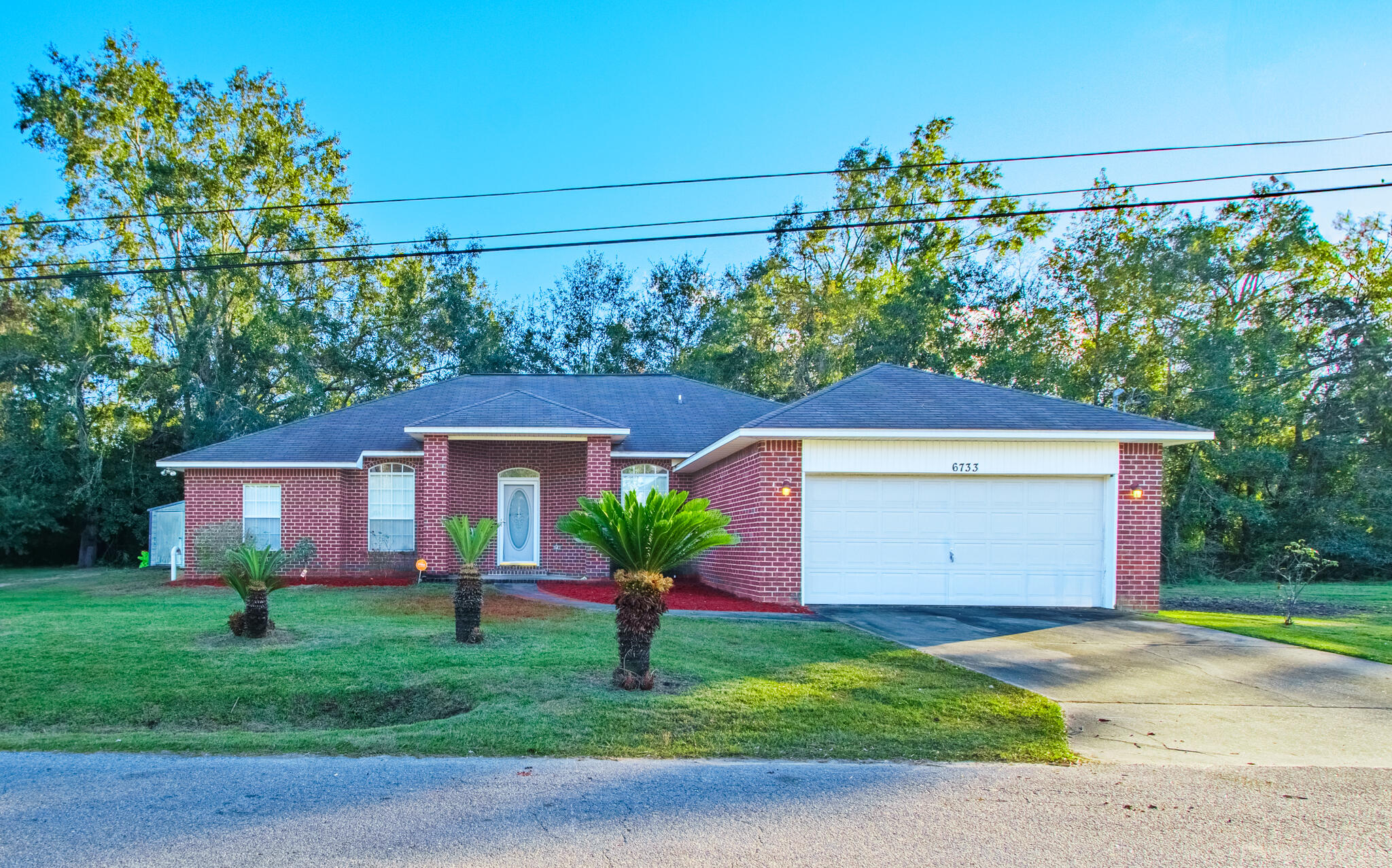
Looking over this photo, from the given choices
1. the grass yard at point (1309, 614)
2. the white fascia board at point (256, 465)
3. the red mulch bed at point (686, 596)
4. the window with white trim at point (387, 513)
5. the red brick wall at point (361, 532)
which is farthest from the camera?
the window with white trim at point (387, 513)

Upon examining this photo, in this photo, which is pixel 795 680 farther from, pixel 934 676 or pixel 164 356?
pixel 164 356

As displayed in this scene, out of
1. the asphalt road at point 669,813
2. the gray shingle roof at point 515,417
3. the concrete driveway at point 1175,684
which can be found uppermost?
the gray shingle roof at point 515,417

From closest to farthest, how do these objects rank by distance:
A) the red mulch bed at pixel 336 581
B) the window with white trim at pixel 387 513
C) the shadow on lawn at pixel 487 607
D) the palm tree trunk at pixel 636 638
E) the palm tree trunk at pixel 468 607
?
the palm tree trunk at pixel 636 638, the palm tree trunk at pixel 468 607, the shadow on lawn at pixel 487 607, the red mulch bed at pixel 336 581, the window with white trim at pixel 387 513

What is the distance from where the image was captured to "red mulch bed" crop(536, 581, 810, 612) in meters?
A: 12.4

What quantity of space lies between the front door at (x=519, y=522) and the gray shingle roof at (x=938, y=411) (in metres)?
7.06

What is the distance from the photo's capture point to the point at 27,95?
1073 inches

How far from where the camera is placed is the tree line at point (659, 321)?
24172 millimetres

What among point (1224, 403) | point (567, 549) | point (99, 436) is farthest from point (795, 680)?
point (99, 436)

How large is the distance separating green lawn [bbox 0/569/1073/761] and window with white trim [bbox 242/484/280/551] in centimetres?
690

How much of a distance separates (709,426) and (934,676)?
12.0m

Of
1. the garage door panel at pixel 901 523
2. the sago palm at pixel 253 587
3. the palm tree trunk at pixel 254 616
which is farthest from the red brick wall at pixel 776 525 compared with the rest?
the palm tree trunk at pixel 254 616

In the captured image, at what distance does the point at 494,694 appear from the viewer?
690cm

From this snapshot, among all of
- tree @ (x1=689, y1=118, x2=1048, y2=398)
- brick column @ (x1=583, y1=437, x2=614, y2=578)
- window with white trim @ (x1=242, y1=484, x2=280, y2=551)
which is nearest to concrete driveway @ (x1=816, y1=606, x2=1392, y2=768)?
brick column @ (x1=583, y1=437, x2=614, y2=578)

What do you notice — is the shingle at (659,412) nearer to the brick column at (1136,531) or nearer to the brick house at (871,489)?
the brick house at (871,489)
